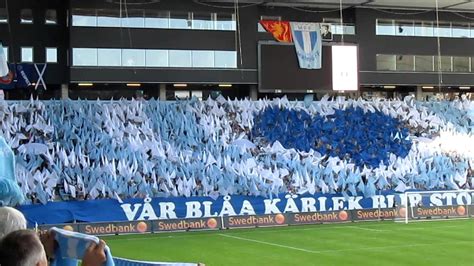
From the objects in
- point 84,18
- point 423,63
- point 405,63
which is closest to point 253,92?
point 405,63

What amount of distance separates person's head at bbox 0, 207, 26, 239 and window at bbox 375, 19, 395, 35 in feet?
173

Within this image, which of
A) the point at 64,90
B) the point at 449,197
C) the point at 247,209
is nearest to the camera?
the point at 247,209

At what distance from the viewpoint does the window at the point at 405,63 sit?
55938 mm

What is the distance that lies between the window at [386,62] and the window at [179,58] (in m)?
14.3

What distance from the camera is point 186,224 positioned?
23.9m

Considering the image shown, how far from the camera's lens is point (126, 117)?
2839 centimetres

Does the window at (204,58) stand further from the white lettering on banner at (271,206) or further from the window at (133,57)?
the white lettering on banner at (271,206)

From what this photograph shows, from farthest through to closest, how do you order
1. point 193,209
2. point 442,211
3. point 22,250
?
point 442,211 → point 193,209 → point 22,250

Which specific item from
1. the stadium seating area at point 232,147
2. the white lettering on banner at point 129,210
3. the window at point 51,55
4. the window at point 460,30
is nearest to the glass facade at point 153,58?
the window at point 51,55

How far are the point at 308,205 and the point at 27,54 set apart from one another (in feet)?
98.6

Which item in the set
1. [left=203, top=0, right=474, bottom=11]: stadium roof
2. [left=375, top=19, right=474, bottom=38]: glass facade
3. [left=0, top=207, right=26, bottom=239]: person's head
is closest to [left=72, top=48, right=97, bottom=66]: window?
[left=203, top=0, right=474, bottom=11]: stadium roof

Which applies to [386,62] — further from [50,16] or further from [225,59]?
[50,16]

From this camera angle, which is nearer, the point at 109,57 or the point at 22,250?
the point at 22,250

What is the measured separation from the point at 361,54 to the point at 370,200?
29101 millimetres
